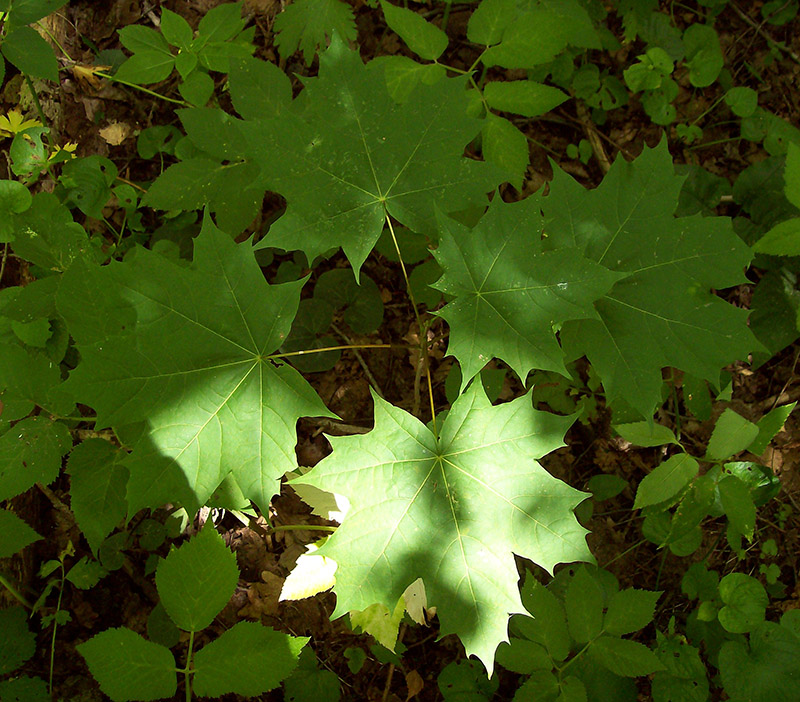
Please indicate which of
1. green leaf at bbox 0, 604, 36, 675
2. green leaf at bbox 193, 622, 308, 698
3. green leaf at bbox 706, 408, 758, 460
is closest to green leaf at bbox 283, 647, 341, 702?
green leaf at bbox 193, 622, 308, 698

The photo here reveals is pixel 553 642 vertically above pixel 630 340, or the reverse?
pixel 630 340

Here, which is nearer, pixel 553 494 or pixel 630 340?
pixel 553 494

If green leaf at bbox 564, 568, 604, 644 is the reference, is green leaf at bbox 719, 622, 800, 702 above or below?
below

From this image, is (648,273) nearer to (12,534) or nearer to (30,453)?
(30,453)

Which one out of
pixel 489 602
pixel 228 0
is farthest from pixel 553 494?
pixel 228 0

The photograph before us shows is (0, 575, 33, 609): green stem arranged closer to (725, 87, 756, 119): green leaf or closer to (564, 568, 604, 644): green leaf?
(564, 568, 604, 644): green leaf

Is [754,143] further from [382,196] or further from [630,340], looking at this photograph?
[382,196]
